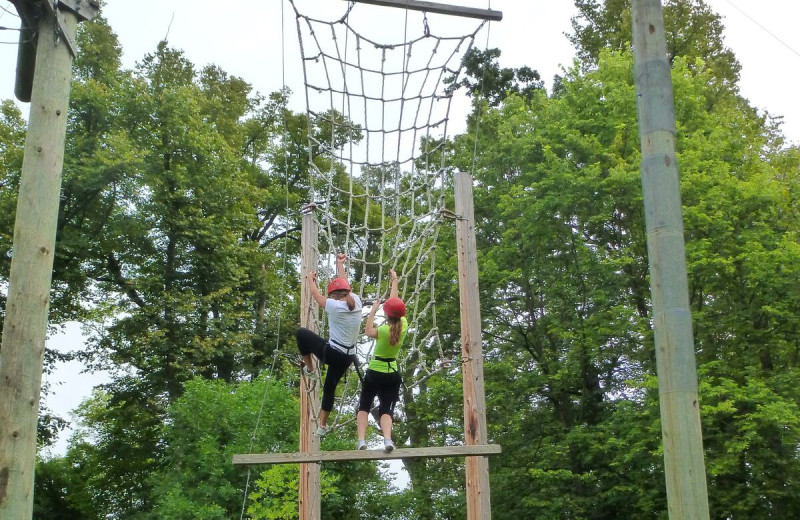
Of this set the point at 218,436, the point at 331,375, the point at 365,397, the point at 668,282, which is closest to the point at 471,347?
the point at 365,397

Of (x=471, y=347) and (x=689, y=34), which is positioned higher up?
(x=689, y=34)

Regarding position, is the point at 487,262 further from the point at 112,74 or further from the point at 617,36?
the point at 112,74

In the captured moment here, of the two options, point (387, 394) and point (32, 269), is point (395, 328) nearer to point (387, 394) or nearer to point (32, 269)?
point (387, 394)

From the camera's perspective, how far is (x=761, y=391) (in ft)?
39.4

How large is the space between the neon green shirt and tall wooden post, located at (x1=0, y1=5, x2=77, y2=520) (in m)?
2.31

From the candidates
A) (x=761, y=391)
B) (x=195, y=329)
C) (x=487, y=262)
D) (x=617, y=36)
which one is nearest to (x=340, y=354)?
(x=761, y=391)

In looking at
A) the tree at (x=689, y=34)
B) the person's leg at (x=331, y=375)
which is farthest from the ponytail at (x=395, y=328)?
the tree at (x=689, y=34)

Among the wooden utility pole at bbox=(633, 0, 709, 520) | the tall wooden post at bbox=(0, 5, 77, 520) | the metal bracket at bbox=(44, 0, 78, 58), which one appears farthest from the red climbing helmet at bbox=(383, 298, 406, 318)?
the wooden utility pole at bbox=(633, 0, 709, 520)

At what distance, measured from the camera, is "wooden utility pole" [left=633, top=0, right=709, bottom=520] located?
2.51 meters

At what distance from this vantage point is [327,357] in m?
5.82

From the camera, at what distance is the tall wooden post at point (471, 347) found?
6.44 meters

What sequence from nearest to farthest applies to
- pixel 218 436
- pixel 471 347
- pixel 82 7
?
1. pixel 82 7
2. pixel 471 347
3. pixel 218 436

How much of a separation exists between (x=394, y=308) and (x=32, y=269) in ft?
7.76

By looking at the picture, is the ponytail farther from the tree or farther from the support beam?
the tree
